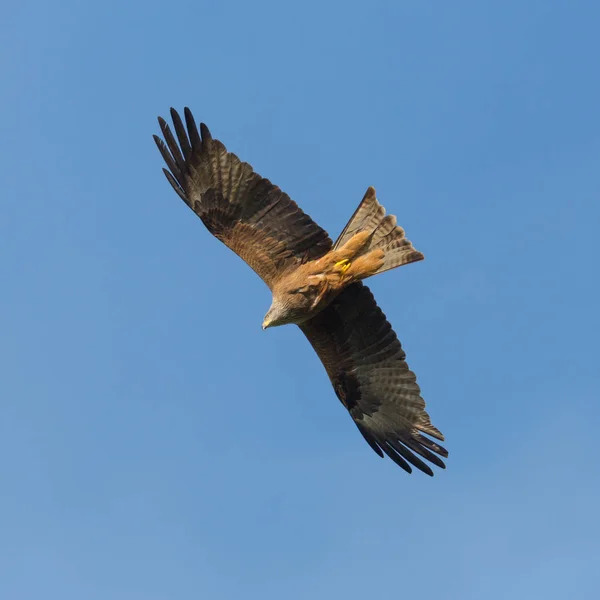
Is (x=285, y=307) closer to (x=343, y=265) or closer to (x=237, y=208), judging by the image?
(x=343, y=265)

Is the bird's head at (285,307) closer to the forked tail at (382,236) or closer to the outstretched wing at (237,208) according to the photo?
the outstretched wing at (237,208)

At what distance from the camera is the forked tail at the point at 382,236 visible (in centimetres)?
1296

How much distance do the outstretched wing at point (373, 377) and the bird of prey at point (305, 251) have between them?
0.01m

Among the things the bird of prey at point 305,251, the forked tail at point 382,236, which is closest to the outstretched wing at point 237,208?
the bird of prey at point 305,251

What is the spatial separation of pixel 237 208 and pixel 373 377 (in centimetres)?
266

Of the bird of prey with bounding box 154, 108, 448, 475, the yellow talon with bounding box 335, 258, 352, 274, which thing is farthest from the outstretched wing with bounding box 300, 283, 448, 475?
the yellow talon with bounding box 335, 258, 352, 274

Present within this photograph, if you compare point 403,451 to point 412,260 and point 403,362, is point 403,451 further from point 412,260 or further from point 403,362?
point 412,260

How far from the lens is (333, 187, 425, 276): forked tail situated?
13.0 metres

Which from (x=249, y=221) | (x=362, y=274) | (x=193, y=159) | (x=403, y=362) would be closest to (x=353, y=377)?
(x=403, y=362)

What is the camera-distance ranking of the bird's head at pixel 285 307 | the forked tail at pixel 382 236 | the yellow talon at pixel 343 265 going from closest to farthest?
the bird's head at pixel 285 307 < the yellow talon at pixel 343 265 < the forked tail at pixel 382 236

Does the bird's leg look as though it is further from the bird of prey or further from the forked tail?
the forked tail

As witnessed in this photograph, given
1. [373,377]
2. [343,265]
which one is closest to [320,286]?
[343,265]

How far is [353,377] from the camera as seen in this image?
13.6 metres

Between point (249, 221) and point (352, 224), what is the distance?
47.5 inches
